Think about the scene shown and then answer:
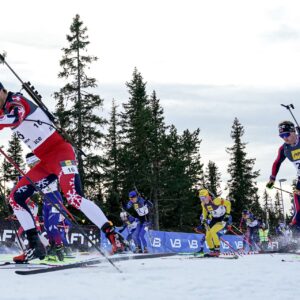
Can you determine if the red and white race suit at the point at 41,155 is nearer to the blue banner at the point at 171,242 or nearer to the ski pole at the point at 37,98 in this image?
the ski pole at the point at 37,98

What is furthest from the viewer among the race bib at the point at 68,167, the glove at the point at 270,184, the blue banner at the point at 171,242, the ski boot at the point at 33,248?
the blue banner at the point at 171,242

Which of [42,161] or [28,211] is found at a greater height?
[42,161]

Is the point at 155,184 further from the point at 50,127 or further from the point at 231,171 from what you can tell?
the point at 50,127

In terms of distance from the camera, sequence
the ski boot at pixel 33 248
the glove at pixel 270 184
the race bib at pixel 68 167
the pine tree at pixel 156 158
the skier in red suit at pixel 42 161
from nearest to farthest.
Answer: the skier in red suit at pixel 42 161
the race bib at pixel 68 167
the ski boot at pixel 33 248
the glove at pixel 270 184
the pine tree at pixel 156 158

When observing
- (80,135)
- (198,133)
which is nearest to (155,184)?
(80,135)

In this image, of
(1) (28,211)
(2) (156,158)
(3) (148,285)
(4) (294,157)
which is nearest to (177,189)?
(2) (156,158)

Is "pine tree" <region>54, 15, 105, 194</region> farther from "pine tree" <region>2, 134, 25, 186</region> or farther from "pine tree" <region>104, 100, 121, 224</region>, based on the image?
"pine tree" <region>2, 134, 25, 186</region>

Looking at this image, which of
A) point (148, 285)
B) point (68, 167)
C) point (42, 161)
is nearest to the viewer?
point (148, 285)

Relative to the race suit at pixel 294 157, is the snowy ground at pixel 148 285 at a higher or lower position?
lower

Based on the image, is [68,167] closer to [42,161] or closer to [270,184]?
[42,161]

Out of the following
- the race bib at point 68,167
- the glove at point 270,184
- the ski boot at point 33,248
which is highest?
the race bib at point 68,167

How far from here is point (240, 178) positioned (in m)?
64.5

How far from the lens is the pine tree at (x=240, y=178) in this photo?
6130 centimetres

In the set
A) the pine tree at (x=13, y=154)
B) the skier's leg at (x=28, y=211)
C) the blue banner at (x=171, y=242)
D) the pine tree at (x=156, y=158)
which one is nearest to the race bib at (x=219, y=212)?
the skier's leg at (x=28, y=211)
